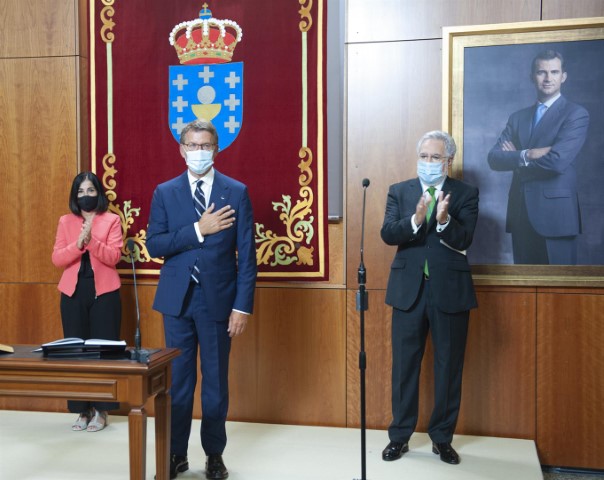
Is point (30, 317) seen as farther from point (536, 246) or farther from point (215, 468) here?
point (536, 246)

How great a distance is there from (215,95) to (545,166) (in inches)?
76.9

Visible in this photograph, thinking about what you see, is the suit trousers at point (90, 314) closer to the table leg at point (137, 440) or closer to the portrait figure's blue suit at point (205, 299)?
the portrait figure's blue suit at point (205, 299)

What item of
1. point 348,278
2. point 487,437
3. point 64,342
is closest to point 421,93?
point 348,278

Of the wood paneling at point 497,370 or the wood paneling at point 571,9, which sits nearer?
the wood paneling at point 571,9

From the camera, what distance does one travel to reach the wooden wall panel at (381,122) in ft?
12.3

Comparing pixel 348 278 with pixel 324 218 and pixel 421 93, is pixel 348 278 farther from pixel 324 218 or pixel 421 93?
pixel 421 93

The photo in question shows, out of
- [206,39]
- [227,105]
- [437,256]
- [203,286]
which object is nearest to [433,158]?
[437,256]

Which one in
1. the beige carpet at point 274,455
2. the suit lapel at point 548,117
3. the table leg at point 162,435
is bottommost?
the beige carpet at point 274,455

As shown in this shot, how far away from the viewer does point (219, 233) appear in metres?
3.02

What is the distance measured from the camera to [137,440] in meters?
2.43

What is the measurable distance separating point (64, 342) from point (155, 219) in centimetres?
79

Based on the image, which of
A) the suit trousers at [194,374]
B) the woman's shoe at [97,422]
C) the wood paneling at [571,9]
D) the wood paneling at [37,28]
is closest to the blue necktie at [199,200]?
the suit trousers at [194,374]

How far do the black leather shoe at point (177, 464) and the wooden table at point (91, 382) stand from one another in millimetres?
549

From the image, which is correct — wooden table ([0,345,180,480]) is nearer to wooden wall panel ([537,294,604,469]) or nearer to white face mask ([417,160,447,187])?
white face mask ([417,160,447,187])
